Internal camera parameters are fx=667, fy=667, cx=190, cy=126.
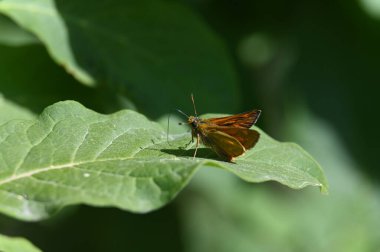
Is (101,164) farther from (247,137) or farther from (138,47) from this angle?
(138,47)

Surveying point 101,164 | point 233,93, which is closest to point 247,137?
point 101,164

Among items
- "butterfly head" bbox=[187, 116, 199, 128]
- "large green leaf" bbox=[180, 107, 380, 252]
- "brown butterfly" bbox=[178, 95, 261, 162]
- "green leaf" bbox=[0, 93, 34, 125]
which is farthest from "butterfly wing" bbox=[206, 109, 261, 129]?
"large green leaf" bbox=[180, 107, 380, 252]

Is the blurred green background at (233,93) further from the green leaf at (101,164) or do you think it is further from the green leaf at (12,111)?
the green leaf at (101,164)

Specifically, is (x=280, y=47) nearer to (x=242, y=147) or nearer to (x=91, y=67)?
(x=91, y=67)

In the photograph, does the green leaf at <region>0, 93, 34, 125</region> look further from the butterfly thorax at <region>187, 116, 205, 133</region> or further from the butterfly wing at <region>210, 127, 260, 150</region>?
the butterfly wing at <region>210, 127, 260, 150</region>

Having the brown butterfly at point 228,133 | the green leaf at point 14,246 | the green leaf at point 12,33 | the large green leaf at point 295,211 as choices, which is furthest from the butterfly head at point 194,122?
the large green leaf at point 295,211

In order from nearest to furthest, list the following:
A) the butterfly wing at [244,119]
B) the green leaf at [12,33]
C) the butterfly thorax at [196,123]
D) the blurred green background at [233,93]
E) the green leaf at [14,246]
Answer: the green leaf at [14,246], the butterfly wing at [244,119], the butterfly thorax at [196,123], the blurred green background at [233,93], the green leaf at [12,33]
